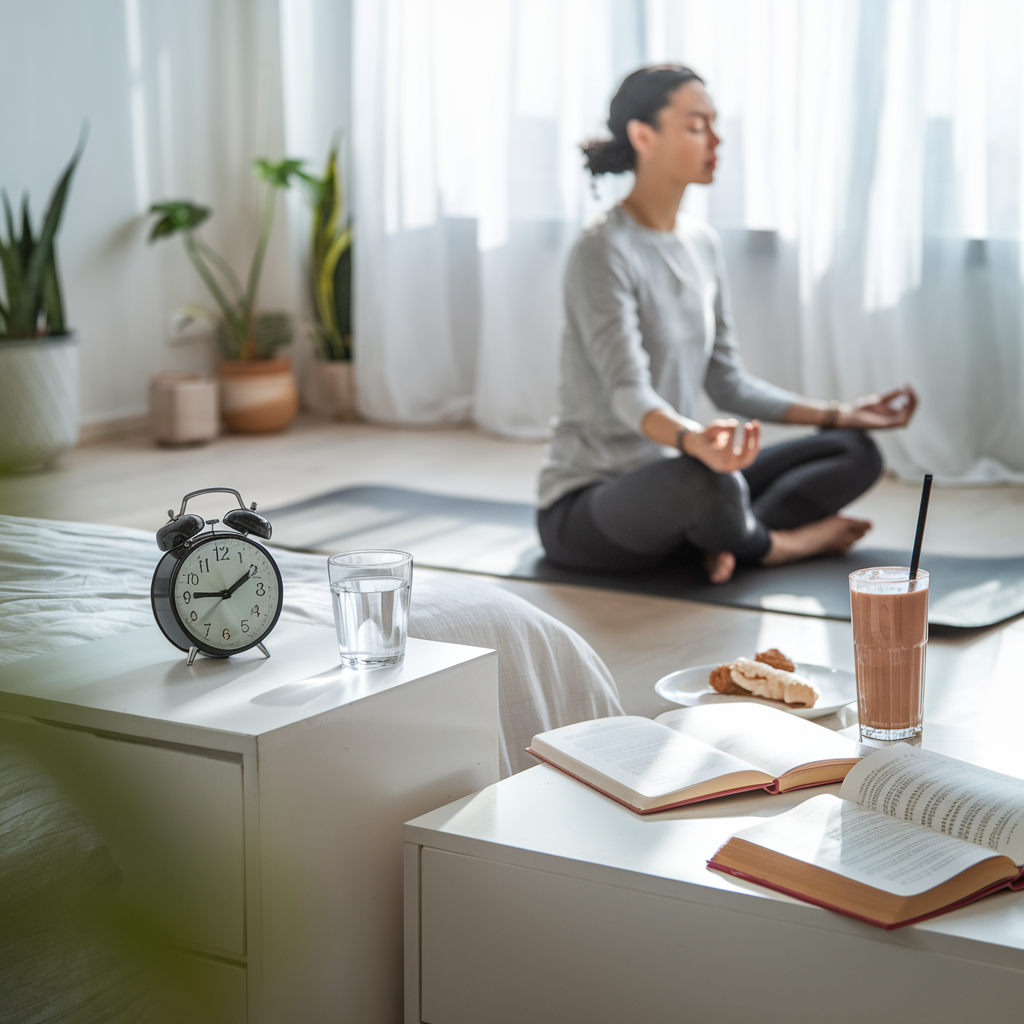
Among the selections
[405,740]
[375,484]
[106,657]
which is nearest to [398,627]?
[405,740]

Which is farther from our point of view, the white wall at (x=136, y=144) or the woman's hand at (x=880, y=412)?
the white wall at (x=136, y=144)

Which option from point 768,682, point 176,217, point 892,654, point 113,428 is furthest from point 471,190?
point 892,654

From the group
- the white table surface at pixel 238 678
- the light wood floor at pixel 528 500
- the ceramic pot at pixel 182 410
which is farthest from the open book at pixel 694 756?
the ceramic pot at pixel 182 410

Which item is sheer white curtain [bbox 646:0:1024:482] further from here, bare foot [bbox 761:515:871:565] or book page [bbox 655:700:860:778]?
book page [bbox 655:700:860:778]

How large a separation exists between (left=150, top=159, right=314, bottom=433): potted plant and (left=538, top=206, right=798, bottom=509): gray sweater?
87.4 inches

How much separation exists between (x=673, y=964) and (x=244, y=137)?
4.97 metres

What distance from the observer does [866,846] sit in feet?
2.74

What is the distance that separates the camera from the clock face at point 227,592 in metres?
0.96

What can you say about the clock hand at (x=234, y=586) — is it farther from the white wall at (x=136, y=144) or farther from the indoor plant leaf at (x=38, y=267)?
the white wall at (x=136, y=144)

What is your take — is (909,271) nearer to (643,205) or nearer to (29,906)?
(643,205)

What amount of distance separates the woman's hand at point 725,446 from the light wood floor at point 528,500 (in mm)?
297

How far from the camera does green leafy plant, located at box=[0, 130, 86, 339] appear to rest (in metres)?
3.96

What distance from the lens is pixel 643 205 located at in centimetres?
283

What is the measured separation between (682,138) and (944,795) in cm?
209
